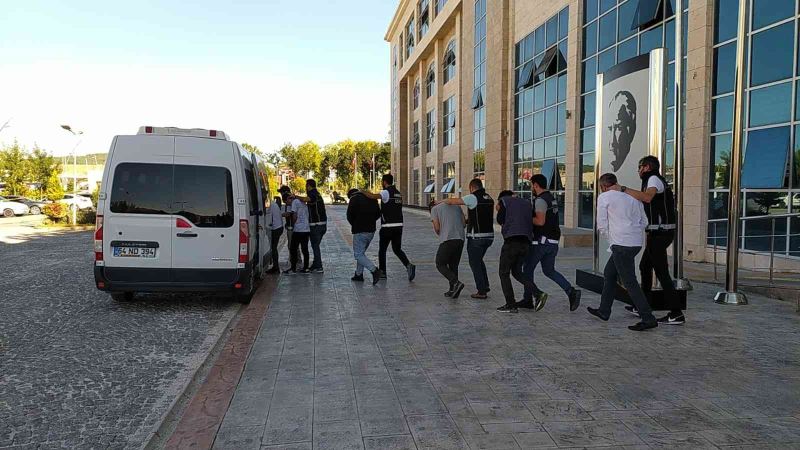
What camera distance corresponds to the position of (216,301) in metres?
8.49

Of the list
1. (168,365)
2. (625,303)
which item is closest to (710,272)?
(625,303)

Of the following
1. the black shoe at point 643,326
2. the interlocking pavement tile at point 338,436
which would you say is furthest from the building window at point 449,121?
the interlocking pavement tile at point 338,436

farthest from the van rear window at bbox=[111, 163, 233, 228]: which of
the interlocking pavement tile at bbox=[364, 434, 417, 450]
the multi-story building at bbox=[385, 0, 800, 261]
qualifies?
the multi-story building at bbox=[385, 0, 800, 261]

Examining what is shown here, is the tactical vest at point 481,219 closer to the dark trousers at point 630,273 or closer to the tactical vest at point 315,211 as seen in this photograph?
the dark trousers at point 630,273

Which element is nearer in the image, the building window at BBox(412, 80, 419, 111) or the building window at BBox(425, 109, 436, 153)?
the building window at BBox(425, 109, 436, 153)

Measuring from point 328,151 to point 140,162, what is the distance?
8423 centimetres

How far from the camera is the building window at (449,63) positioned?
38562 mm

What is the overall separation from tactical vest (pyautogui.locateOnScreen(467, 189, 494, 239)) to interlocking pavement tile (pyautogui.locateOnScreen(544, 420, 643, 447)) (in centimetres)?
428

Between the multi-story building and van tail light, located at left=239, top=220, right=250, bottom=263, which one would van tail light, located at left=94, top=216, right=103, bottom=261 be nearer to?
van tail light, located at left=239, top=220, right=250, bottom=263

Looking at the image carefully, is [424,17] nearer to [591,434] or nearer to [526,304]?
[526,304]

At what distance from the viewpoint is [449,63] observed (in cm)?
4000

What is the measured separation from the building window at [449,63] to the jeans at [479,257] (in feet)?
104

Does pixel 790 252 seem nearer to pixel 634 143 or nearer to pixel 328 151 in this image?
pixel 634 143

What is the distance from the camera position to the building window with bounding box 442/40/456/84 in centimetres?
3856
